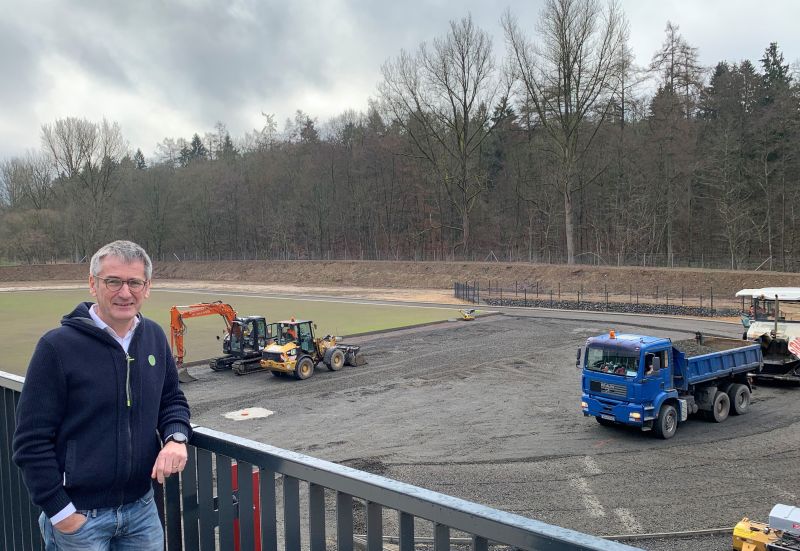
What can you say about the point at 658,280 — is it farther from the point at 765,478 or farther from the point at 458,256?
the point at 765,478

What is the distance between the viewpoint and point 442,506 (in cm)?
222

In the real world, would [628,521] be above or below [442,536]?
below

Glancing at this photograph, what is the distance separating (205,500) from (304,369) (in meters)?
19.4

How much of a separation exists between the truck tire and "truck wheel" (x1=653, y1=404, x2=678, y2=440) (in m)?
1.64

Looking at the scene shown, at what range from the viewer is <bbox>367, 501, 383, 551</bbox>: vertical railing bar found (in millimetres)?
2510

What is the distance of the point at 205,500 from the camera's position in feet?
10.5

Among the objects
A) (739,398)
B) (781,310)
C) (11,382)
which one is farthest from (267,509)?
(781,310)

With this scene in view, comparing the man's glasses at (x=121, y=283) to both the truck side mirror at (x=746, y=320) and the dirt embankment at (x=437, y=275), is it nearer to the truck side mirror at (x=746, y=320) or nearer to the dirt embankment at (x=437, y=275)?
the truck side mirror at (x=746, y=320)

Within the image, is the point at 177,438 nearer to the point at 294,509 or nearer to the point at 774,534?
the point at 294,509

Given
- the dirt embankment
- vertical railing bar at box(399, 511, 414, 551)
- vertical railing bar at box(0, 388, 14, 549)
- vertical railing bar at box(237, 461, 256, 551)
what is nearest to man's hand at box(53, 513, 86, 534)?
→ vertical railing bar at box(237, 461, 256, 551)

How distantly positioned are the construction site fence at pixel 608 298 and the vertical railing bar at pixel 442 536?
40.6 m

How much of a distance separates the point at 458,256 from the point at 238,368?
51.3m

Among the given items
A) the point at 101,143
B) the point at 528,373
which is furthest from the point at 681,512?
the point at 101,143

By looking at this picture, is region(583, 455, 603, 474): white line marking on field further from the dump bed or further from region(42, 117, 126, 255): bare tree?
region(42, 117, 126, 255): bare tree
